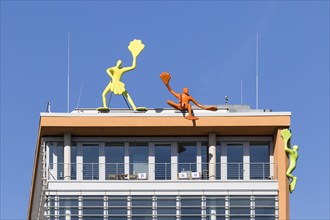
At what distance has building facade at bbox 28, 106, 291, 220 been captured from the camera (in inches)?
3957

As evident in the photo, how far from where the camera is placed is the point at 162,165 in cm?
10250

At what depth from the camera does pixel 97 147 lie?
103 meters

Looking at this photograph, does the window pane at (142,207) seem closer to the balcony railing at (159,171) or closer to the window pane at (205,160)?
the balcony railing at (159,171)

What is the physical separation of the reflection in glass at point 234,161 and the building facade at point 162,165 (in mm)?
62

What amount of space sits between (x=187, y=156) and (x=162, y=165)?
67.5 inches

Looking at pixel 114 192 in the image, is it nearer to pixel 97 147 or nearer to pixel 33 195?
pixel 97 147

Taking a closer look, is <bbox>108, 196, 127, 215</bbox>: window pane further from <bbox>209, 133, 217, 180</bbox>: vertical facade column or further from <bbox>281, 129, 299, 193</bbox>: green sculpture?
<bbox>281, 129, 299, 193</bbox>: green sculpture

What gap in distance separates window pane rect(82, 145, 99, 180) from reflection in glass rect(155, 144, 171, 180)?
374 cm

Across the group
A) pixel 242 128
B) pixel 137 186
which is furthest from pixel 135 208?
pixel 242 128

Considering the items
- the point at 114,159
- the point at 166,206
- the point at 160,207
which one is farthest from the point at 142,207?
the point at 114,159

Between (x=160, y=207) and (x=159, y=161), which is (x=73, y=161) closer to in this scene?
(x=159, y=161)

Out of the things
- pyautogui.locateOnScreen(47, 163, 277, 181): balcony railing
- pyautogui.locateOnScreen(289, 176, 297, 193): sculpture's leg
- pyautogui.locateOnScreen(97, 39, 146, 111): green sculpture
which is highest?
pyautogui.locateOnScreen(97, 39, 146, 111): green sculpture

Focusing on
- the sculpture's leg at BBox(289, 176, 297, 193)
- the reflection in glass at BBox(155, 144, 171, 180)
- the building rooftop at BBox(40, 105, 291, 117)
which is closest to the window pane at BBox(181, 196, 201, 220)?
the reflection in glass at BBox(155, 144, 171, 180)

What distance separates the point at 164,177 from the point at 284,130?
26.5 ft
